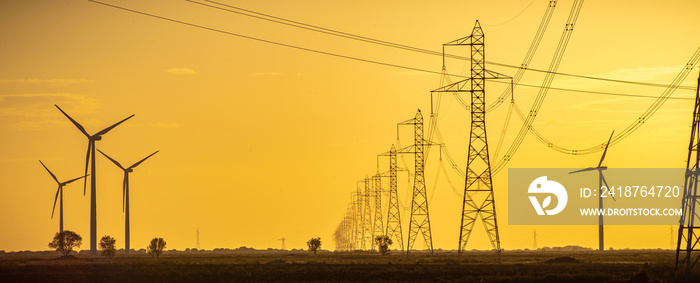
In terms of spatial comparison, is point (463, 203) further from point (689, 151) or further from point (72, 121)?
point (72, 121)

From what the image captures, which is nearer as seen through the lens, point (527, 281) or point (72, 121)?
point (527, 281)

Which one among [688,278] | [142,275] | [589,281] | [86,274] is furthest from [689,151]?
[86,274]

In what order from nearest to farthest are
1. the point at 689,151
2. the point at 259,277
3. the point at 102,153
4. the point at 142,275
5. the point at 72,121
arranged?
the point at 689,151 → the point at 259,277 → the point at 142,275 → the point at 72,121 → the point at 102,153

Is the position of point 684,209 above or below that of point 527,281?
above

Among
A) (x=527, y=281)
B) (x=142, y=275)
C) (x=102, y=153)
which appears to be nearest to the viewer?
(x=527, y=281)

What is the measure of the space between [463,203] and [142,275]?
33.4 meters

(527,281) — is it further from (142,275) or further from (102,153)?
(102,153)

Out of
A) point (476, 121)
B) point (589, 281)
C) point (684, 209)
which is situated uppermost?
point (476, 121)

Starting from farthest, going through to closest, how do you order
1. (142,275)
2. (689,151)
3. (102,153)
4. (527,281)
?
(102,153) < (142,275) < (527,281) < (689,151)

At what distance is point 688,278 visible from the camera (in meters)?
68.6

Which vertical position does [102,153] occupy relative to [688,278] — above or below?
above

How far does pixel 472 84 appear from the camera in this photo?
103750 millimetres

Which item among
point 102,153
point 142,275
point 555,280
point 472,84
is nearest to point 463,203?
point 472,84

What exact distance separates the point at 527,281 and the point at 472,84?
30847 mm
